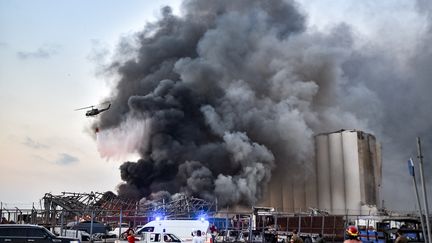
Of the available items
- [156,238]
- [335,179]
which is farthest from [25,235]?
[335,179]

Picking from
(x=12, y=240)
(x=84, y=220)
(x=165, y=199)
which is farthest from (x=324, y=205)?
(x=12, y=240)

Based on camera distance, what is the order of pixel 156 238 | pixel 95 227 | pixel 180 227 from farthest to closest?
pixel 95 227 → pixel 180 227 → pixel 156 238

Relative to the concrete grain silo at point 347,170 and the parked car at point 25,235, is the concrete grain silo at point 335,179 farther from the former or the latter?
the parked car at point 25,235

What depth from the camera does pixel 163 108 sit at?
6053 centimetres

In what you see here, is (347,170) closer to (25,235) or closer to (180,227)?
(180,227)

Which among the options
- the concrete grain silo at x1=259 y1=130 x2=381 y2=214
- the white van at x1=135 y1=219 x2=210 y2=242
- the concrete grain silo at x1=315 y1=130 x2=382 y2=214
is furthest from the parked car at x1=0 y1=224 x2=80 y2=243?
the concrete grain silo at x1=315 y1=130 x2=382 y2=214

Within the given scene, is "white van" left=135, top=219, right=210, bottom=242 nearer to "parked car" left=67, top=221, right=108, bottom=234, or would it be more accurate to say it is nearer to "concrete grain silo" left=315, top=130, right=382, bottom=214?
"parked car" left=67, top=221, right=108, bottom=234

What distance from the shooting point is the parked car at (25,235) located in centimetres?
2211

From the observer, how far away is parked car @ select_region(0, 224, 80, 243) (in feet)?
72.5

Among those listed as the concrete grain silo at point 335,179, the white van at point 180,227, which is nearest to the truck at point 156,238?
the white van at point 180,227

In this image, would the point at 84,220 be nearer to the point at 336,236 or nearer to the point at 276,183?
the point at 336,236

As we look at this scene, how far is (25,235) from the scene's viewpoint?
877 inches

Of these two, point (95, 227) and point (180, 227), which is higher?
point (180, 227)

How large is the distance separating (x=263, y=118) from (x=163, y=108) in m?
13.1
